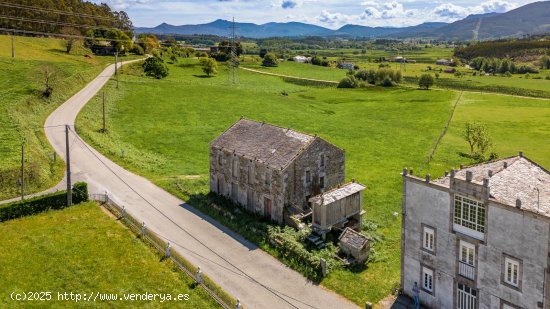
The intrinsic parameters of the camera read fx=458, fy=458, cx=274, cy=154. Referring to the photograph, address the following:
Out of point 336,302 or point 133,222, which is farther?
point 133,222

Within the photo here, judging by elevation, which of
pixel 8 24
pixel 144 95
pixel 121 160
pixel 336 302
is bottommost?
pixel 336 302

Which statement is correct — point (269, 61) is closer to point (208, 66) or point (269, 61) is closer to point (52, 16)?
point (208, 66)

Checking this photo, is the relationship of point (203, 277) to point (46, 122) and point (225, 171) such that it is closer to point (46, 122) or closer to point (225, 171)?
point (225, 171)

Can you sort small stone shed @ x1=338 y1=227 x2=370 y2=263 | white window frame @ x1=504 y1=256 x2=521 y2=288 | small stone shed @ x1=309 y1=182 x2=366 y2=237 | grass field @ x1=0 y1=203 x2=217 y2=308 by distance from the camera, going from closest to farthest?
white window frame @ x1=504 y1=256 x2=521 y2=288 → grass field @ x1=0 y1=203 x2=217 y2=308 → small stone shed @ x1=338 y1=227 x2=370 y2=263 → small stone shed @ x1=309 y1=182 x2=366 y2=237

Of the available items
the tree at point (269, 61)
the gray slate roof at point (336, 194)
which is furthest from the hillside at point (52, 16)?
the gray slate roof at point (336, 194)

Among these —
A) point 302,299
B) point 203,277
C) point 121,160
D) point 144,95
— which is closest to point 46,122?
point 121,160

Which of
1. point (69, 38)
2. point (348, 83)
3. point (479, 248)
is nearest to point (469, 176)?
point (479, 248)

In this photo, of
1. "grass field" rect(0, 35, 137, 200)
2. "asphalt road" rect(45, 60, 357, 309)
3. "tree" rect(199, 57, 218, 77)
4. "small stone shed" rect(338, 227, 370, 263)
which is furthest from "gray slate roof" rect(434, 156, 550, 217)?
"tree" rect(199, 57, 218, 77)

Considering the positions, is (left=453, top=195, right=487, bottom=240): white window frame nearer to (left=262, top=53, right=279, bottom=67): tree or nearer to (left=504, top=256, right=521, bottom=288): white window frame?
(left=504, top=256, right=521, bottom=288): white window frame
